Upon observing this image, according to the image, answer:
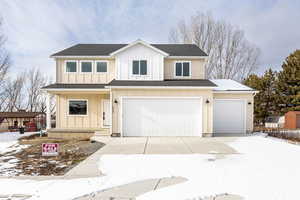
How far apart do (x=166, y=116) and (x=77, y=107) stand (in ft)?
22.0

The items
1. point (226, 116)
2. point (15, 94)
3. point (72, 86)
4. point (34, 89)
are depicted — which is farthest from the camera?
point (34, 89)

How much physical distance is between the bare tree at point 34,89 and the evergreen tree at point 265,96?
108ft

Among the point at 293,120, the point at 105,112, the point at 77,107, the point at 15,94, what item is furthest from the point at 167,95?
the point at 15,94

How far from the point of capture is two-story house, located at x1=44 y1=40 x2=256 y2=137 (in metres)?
11.7

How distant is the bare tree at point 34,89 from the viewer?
3291 centimetres

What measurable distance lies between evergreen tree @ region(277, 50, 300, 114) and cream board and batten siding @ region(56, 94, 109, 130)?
19472 millimetres

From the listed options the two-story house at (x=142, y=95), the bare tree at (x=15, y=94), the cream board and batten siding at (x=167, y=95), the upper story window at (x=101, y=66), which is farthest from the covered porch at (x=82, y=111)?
the bare tree at (x=15, y=94)

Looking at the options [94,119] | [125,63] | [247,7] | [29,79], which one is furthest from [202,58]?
[29,79]

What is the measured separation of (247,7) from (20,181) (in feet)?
64.4

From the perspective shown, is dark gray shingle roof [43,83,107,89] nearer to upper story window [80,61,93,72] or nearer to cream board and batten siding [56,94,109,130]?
cream board and batten siding [56,94,109,130]

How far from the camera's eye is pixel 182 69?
14367 mm

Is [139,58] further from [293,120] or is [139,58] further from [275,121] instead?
[275,121]

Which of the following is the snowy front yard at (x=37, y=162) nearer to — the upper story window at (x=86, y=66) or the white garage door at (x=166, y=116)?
the white garage door at (x=166, y=116)

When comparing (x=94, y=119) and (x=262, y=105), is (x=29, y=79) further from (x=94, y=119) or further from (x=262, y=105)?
(x=262, y=105)
